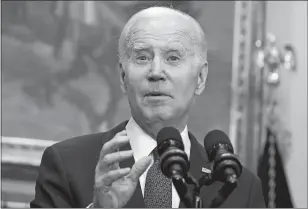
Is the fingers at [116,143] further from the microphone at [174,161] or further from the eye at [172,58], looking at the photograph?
the eye at [172,58]

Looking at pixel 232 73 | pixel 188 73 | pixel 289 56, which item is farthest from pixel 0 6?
pixel 188 73

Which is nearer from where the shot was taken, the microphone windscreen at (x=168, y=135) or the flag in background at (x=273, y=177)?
the microphone windscreen at (x=168, y=135)

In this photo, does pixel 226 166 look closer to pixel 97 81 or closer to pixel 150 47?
pixel 150 47

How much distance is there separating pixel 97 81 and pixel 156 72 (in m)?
2.28

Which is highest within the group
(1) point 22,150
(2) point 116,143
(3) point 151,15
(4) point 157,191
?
(3) point 151,15

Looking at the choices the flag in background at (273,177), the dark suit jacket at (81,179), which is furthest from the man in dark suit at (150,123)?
the flag in background at (273,177)

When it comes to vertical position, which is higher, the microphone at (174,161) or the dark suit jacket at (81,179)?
the microphone at (174,161)

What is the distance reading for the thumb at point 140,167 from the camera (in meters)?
1.99

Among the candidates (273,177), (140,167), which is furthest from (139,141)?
(273,177)

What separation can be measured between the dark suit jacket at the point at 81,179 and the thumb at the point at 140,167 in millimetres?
236

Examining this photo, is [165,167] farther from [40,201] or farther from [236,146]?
[236,146]

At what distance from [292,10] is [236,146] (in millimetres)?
1027

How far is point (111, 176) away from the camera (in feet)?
6.41

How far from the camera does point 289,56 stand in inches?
190
